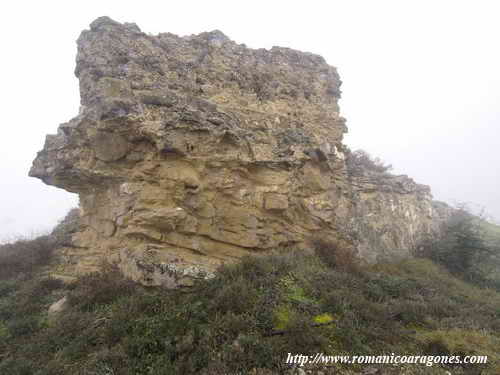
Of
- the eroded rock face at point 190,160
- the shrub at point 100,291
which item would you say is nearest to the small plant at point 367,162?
the eroded rock face at point 190,160

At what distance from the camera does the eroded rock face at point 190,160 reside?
19.8ft

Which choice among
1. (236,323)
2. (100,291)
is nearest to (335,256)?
(236,323)

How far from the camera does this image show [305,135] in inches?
322

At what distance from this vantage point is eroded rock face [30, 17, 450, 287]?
6035 mm

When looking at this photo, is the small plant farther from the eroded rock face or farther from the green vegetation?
the green vegetation

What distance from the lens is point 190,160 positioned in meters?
6.36

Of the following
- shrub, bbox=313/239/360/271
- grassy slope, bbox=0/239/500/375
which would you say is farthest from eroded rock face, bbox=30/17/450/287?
grassy slope, bbox=0/239/500/375

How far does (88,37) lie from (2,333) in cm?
812

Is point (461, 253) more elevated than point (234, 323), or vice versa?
point (461, 253)

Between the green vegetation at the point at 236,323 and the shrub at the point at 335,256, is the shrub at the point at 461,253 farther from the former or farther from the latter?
the shrub at the point at 335,256

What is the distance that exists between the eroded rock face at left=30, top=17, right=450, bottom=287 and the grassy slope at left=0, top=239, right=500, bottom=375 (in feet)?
2.58

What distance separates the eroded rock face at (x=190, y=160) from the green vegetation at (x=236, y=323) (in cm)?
83

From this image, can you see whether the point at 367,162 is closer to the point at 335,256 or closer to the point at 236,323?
the point at 335,256

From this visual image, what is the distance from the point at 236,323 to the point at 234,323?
33mm
